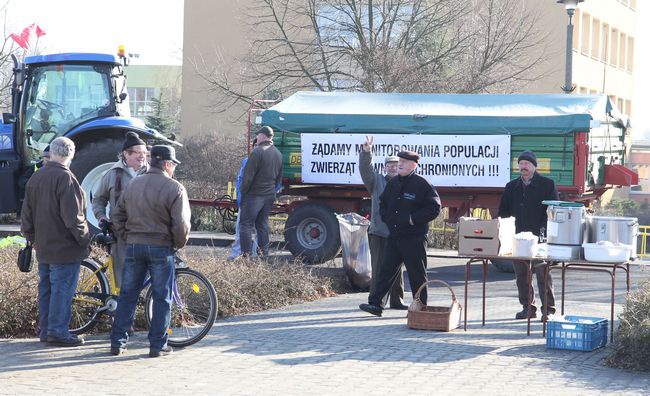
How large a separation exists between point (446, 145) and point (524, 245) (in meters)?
6.60

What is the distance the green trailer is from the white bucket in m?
→ 6.02

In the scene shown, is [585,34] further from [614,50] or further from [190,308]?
[190,308]

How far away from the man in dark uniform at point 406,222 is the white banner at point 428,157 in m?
5.49

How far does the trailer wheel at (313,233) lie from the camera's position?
16984 millimetres

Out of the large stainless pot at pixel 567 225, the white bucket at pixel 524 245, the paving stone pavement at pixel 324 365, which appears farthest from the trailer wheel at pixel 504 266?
the large stainless pot at pixel 567 225

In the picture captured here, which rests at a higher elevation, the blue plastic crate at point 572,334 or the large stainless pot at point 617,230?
the large stainless pot at point 617,230

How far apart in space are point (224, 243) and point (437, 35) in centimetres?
1058

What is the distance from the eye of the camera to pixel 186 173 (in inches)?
1153

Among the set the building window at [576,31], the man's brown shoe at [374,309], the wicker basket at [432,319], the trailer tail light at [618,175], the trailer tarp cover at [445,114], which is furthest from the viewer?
the building window at [576,31]

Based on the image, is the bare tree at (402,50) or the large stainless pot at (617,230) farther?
the bare tree at (402,50)

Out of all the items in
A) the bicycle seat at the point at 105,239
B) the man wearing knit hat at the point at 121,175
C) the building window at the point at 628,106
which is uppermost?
the building window at the point at 628,106

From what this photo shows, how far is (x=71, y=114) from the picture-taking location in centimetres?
1698

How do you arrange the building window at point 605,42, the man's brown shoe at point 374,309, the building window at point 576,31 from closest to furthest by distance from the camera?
the man's brown shoe at point 374,309, the building window at point 576,31, the building window at point 605,42

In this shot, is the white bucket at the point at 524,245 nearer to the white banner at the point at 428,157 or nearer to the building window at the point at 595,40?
the white banner at the point at 428,157
